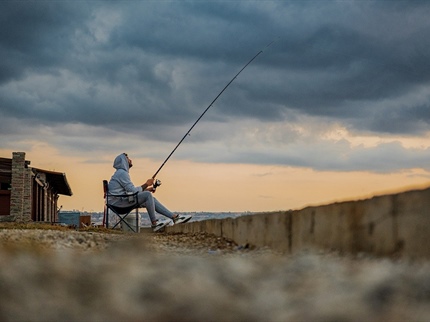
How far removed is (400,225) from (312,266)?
2.93 feet

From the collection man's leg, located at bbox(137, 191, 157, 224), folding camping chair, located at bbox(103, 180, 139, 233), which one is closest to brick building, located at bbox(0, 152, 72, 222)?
folding camping chair, located at bbox(103, 180, 139, 233)

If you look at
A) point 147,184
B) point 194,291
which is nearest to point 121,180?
point 147,184

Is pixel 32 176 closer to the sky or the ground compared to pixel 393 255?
closer to the sky

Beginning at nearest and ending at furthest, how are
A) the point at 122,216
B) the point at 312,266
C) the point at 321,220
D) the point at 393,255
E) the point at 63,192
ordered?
1. the point at 312,266
2. the point at 393,255
3. the point at 321,220
4. the point at 122,216
5. the point at 63,192

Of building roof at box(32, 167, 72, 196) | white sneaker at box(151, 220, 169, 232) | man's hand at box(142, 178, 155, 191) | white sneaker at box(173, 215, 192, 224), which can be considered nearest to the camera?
white sneaker at box(173, 215, 192, 224)

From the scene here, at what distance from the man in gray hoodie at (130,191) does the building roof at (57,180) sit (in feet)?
46.8

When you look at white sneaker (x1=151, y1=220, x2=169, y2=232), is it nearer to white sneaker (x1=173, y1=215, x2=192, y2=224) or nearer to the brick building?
white sneaker (x1=173, y1=215, x2=192, y2=224)

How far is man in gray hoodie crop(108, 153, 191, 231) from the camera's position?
1385 cm

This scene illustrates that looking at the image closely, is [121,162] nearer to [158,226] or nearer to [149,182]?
[149,182]

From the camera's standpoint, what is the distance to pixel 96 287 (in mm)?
1624

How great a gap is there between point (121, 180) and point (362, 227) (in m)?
11.1

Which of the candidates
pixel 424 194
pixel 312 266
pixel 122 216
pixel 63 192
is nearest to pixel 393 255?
pixel 424 194

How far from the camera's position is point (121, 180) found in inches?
559

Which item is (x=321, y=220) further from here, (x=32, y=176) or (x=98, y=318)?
(x=32, y=176)
